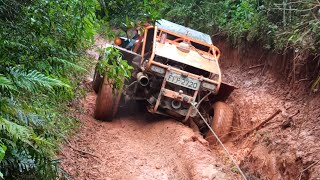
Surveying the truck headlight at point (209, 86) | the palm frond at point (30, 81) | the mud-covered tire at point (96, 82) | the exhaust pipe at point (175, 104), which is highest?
the palm frond at point (30, 81)

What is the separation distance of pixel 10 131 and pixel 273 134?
179 inches

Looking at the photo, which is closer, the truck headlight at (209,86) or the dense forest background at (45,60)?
the dense forest background at (45,60)

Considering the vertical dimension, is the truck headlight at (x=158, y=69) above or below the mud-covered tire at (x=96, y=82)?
above

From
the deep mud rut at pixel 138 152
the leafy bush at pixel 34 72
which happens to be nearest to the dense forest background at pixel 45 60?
the leafy bush at pixel 34 72

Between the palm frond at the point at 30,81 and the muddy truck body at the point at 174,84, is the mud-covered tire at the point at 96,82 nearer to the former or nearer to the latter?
the muddy truck body at the point at 174,84

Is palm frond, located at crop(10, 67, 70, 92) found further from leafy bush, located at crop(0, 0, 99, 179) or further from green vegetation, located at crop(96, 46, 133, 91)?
green vegetation, located at crop(96, 46, 133, 91)

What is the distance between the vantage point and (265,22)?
26.1 ft

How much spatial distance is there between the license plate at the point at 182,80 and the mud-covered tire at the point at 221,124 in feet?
2.36

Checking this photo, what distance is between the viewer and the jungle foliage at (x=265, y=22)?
19.8 feet

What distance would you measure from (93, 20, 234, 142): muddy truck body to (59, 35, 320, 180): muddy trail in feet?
0.98

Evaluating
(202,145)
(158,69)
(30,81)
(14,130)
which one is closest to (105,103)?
(158,69)

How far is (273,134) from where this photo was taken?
5.88 m

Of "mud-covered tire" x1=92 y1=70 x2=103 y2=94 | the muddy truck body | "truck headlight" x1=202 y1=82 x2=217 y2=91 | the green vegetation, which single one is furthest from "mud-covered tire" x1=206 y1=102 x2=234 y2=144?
the green vegetation

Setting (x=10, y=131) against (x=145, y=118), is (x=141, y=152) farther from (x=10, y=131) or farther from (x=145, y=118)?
(x=10, y=131)
